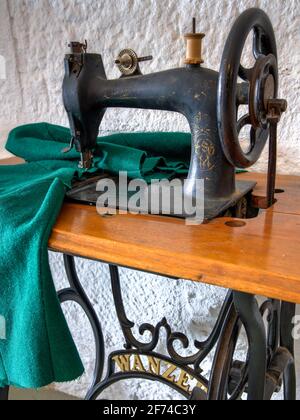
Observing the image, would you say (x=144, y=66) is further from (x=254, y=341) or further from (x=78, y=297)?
(x=254, y=341)

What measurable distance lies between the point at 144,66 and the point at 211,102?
1.83 feet

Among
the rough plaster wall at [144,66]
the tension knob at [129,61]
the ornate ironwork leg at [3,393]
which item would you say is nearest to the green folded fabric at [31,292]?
the tension knob at [129,61]

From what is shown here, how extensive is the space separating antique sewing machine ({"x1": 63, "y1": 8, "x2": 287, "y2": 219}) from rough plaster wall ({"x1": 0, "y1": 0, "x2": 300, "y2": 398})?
327mm

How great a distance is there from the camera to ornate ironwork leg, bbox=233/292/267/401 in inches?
26.9

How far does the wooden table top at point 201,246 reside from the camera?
1.74 feet

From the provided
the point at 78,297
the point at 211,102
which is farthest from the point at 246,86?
the point at 78,297

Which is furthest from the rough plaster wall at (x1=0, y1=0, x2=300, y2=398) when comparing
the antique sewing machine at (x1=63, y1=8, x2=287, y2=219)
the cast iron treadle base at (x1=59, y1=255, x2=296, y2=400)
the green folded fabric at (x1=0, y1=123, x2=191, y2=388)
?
the green folded fabric at (x1=0, y1=123, x2=191, y2=388)

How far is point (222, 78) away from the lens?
0.62 metres

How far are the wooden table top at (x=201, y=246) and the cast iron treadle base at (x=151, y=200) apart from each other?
1 centimetres

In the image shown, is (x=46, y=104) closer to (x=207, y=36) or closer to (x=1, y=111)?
(x=1, y=111)

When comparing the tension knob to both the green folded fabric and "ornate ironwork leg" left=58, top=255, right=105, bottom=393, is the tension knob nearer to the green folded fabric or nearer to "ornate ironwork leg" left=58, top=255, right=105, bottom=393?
the green folded fabric

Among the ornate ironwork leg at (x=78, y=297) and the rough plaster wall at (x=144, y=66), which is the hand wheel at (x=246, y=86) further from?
the ornate ironwork leg at (x=78, y=297)

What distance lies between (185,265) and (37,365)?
0.33 m

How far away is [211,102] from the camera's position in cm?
74
